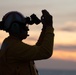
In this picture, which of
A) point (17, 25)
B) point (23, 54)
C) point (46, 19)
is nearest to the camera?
point (23, 54)

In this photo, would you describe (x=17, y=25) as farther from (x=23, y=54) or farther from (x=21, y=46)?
(x=23, y=54)

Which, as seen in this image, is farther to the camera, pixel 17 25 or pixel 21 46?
pixel 17 25

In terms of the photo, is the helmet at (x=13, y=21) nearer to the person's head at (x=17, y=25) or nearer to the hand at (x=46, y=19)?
the person's head at (x=17, y=25)

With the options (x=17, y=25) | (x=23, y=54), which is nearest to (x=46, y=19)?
(x=17, y=25)

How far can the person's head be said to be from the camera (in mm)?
Result: 10188

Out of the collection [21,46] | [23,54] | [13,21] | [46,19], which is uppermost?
[13,21]

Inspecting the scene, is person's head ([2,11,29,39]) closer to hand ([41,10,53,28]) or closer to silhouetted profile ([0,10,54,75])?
silhouetted profile ([0,10,54,75])

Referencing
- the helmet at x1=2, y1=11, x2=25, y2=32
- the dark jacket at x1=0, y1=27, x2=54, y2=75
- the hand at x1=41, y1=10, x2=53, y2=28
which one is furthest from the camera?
the helmet at x1=2, y1=11, x2=25, y2=32

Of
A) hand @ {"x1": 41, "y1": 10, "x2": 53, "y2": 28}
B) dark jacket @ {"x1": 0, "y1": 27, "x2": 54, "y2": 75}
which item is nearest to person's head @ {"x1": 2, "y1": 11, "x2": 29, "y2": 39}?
dark jacket @ {"x1": 0, "y1": 27, "x2": 54, "y2": 75}

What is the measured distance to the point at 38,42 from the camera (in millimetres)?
10984

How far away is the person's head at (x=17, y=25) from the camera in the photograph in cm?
1019

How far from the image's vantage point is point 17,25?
33.3ft

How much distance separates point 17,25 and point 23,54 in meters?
0.66

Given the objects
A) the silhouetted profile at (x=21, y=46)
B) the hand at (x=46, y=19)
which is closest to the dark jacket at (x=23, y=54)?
the silhouetted profile at (x=21, y=46)
